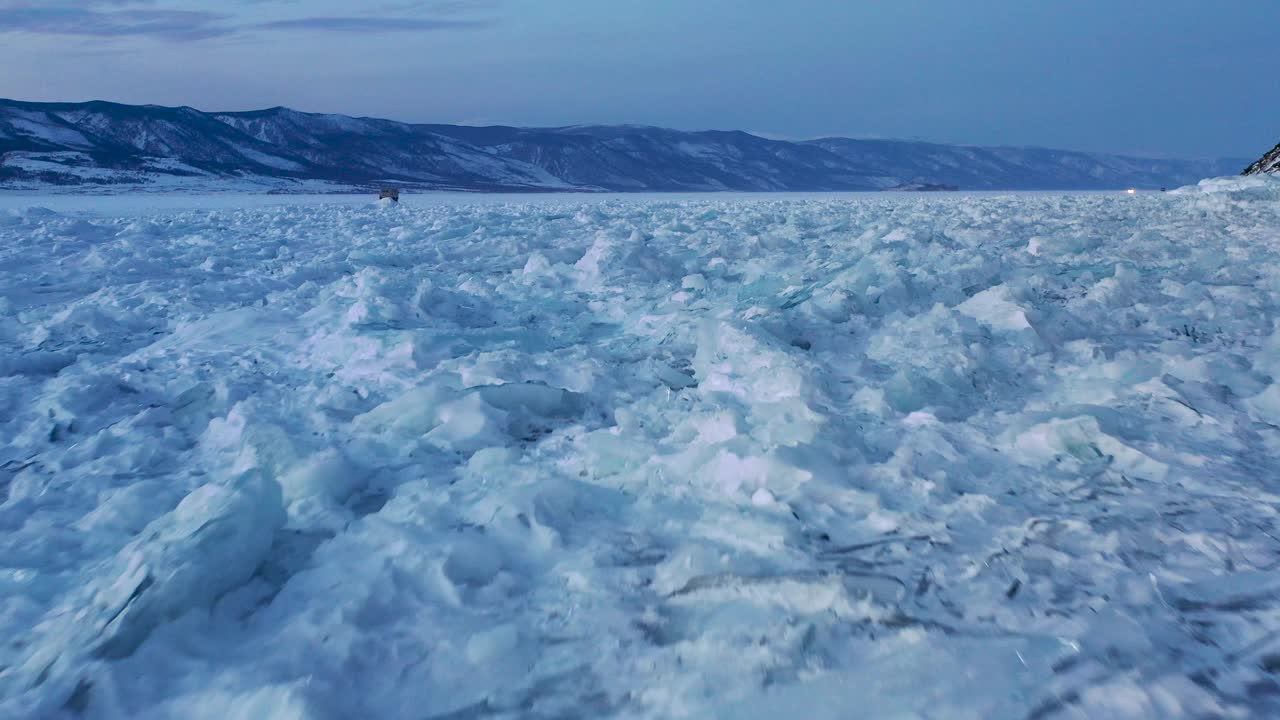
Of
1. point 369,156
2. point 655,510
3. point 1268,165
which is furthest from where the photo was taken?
point 369,156

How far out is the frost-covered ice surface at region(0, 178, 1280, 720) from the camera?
1.66m

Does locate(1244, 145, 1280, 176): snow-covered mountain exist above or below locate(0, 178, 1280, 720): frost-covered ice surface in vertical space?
above

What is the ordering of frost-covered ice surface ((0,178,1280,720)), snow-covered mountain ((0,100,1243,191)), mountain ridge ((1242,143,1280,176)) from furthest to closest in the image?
snow-covered mountain ((0,100,1243,191)) < mountain ridge ((1242,143,1280,176)) < frost-covered ice surface ((0,178,1280,720))

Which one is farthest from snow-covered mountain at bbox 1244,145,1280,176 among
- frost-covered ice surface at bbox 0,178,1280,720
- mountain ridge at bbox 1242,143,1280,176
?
frost-covered ice surface at bbox 0,178,1280,720

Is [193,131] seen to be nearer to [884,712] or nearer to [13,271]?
[13,271]

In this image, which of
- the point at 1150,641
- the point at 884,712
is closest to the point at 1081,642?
the point at 1150,641

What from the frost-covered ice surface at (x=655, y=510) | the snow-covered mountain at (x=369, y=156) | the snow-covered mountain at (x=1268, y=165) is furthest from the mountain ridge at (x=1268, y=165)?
the snow-covered mountain at (x=369, y=156)

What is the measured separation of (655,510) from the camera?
2400 millimetres

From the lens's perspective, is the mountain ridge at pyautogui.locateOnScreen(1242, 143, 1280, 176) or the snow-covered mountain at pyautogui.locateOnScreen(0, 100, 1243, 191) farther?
the snow-covered mountain at pyautogui.locateOnScreen(0, 100, 1243, 191)

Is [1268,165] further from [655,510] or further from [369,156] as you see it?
[369,156]

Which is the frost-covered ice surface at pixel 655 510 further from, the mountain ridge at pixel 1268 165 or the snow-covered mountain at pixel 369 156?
the snow-covered mountain at pixel 369 156

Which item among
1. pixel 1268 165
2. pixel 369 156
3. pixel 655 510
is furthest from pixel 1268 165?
pixel 369 156

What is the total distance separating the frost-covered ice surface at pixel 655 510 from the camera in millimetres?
1658

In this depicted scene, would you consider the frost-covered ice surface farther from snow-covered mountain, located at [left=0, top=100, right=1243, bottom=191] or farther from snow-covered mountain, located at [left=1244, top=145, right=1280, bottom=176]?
snow-covered mountain, located at [left=0, top=100, right=1243, bottom=191]
